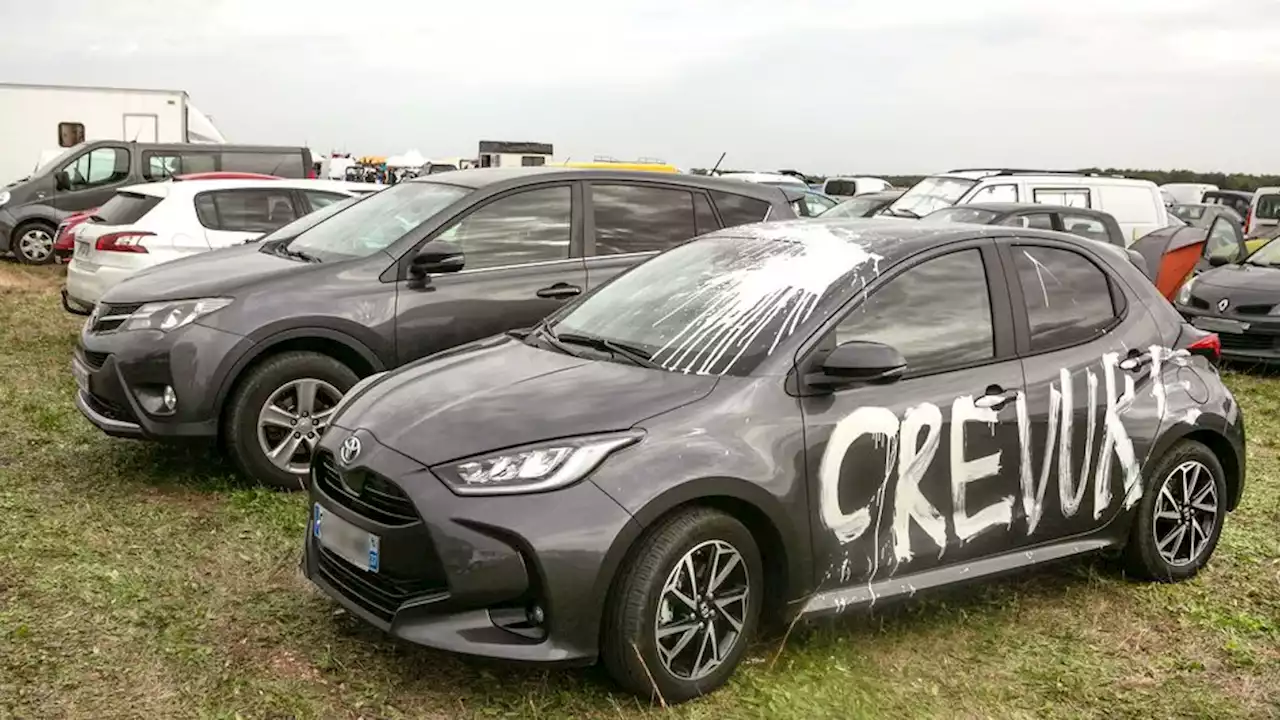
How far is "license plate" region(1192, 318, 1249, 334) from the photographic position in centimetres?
1000

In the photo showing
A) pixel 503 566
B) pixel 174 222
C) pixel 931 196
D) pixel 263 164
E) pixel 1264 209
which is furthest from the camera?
pixel 1264 209

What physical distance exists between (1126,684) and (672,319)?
2035 mm

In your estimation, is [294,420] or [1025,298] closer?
[1025,298]

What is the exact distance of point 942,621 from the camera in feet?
14.3

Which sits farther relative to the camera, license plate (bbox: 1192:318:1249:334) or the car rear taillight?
license plate (bbox: 1192:318:1249:334)

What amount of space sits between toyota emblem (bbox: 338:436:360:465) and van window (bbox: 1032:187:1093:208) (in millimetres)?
10765

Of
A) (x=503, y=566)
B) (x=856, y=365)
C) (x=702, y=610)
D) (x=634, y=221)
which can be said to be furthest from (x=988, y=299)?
(x=634, y=221)

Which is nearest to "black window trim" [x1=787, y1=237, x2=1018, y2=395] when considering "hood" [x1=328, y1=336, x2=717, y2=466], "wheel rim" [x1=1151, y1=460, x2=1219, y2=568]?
"hood" [x1=328, y1=336, x2=717, y2=466]

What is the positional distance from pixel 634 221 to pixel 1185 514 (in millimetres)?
3198

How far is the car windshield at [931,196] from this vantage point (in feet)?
44.8

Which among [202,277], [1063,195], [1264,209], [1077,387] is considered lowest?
[1077,387]

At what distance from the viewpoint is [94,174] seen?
56.9ft

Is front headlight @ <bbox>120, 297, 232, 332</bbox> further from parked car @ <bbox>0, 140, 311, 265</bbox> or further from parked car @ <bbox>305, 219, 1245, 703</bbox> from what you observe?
parked car @ <bbox>0, 140, 311, 265</bbox>

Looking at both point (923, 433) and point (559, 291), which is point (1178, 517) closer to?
point (923, 433)
